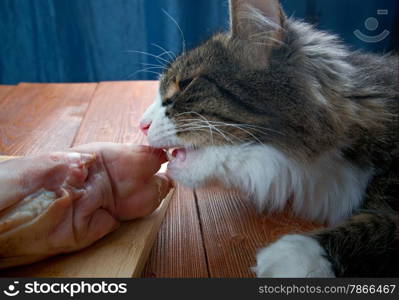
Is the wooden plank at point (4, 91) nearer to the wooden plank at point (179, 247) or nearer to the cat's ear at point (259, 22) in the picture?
the wooden plank at point (179, 247)

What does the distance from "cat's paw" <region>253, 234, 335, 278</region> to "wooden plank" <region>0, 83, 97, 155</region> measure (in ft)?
2.41

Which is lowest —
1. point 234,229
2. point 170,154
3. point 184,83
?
point 234,229

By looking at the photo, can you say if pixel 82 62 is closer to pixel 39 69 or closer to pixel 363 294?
pixel 39 69

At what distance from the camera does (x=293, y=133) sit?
79 cm

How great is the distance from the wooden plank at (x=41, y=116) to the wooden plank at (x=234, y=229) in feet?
1.65

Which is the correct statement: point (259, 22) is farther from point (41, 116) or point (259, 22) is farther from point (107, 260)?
point (41, 116)

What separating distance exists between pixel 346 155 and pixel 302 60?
197mm

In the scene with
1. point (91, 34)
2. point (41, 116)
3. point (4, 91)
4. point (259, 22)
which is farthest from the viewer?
point (91, 34)

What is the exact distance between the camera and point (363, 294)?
0.63m

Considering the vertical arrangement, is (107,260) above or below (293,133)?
below

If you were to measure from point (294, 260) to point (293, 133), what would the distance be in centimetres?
22

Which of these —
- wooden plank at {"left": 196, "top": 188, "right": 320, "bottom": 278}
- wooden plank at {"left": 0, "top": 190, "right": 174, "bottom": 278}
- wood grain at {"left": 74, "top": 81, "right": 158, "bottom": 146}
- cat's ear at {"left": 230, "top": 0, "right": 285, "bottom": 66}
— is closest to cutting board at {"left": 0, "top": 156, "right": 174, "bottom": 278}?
wooden plank at {"left": 0, "top": 190, "right": 174, "bottom": 278}

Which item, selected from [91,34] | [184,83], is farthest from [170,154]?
[91,34]

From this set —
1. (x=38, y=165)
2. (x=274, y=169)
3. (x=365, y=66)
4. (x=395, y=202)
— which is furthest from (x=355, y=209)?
(x=38, y=165)
